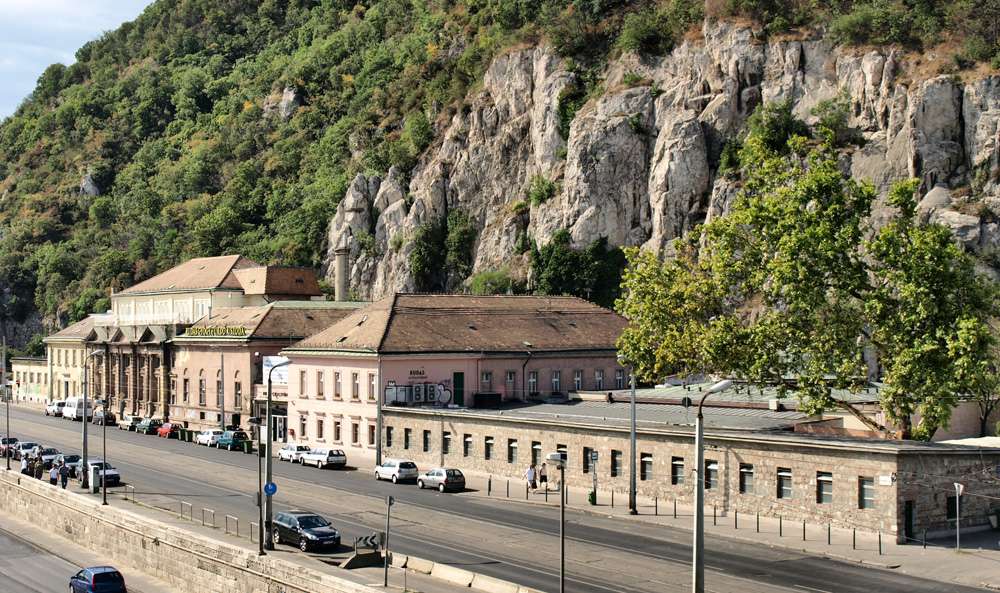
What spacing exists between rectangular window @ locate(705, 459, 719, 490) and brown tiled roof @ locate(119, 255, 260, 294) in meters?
66.7

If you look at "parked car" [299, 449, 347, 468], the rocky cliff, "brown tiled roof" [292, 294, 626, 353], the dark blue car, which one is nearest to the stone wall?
"parked car" [299, 449, 347, 468]

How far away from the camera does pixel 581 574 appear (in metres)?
39.4

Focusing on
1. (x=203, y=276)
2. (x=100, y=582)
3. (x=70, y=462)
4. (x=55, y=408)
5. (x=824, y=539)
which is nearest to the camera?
(x=824, y=539)

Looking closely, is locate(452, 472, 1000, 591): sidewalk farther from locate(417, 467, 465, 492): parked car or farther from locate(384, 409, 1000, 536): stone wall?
locate(417, 467, 465, 492): parked car

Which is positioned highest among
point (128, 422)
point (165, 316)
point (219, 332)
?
point (165, 316)

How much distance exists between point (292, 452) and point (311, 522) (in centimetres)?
2817

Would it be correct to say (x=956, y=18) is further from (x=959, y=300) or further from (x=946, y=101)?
(x=959, y=300)

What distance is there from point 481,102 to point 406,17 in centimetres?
6357

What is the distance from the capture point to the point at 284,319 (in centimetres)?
9206

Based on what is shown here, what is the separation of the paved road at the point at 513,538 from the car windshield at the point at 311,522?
218cm

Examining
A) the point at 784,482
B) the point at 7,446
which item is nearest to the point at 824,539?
the point at 784,482

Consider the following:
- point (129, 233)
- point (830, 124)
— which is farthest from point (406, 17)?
point (830, 124)

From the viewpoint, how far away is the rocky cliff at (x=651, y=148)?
93875mm

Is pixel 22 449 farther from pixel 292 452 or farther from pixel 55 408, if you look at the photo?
pixel 55 408
